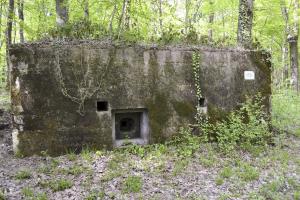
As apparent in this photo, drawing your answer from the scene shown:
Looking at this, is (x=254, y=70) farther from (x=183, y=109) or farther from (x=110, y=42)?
(x=110, y=42)

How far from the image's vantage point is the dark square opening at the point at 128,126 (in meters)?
7.02

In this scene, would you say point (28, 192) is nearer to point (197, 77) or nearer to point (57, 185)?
point (57, 185)

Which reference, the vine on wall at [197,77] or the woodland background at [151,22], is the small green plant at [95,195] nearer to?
the vine on wall at [197,77]

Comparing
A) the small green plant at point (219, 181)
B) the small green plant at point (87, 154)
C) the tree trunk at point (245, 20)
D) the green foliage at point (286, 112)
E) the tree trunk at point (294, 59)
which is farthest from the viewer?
the tree trunk at point (294, 59)

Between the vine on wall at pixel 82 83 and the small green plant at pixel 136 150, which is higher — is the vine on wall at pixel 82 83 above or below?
above

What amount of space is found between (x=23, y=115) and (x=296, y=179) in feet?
17.7

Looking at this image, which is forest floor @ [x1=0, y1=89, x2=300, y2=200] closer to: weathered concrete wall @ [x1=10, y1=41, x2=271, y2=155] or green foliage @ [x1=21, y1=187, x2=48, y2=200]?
green foliage @ [x1=21, y1=187, x2=48, y2=200]

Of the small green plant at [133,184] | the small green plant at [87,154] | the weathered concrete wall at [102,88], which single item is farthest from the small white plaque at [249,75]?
the small green plant at [87,154]

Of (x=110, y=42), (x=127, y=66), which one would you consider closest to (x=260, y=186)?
(x=127, y=66)

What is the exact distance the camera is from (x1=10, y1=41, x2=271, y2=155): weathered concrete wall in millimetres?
6152

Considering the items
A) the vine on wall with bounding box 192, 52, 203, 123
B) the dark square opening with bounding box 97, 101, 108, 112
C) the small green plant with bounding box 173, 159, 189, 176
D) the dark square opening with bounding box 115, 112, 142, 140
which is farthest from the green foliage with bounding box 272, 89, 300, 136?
the dark square opening with bounding box 97, 101, 108, 112

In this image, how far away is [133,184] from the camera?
17.1ft

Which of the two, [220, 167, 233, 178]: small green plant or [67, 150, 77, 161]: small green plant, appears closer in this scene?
[220, 167, 233, 178]: small green plant

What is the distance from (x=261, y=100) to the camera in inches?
299
